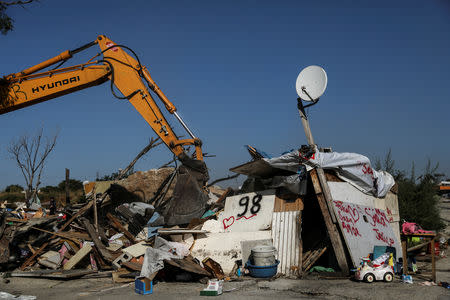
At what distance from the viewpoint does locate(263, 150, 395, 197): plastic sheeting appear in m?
8.58

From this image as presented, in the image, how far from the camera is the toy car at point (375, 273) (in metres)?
7.12

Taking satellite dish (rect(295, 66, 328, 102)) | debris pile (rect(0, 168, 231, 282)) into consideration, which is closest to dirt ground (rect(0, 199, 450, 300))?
debris pile (rect(0, 168, 231, 282))

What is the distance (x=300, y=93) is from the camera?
30.6 feet

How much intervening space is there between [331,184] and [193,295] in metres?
3.88

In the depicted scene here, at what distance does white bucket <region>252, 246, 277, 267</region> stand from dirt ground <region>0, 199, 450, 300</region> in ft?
1.16

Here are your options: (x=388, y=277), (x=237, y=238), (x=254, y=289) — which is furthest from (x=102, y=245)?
(x=388, y=277)

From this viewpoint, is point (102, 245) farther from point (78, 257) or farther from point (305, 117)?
point (305, 117)

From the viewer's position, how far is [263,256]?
25.4ft

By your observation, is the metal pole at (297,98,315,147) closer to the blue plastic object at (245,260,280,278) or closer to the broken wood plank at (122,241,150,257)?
the blue plastic object at (245,260,280,278)

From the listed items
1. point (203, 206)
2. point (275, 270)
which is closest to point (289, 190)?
point (275, 270)

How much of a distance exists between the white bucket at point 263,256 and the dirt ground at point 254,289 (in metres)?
0.36

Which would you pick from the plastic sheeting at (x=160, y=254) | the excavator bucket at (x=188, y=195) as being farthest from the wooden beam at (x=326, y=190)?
the excavator bucket at (x=188, y=195)

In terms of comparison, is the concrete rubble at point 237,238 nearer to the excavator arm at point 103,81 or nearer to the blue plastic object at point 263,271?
the blue plastic object at point 263,271

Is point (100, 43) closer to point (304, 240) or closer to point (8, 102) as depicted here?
point (8, 102)
